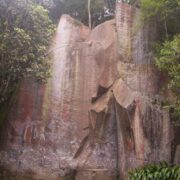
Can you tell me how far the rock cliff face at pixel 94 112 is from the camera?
60.8 ft

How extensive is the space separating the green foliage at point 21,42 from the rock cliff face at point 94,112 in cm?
242

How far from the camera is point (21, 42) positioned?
1596 cm

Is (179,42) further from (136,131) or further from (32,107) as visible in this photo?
(32,107)

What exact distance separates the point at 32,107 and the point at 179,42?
24.7ft

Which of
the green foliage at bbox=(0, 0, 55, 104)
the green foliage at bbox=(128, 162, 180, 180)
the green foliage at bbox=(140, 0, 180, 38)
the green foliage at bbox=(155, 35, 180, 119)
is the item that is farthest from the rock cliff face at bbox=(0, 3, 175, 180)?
the green foliage at bbox=(128, 162, 180, 180)

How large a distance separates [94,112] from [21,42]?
18.4ft

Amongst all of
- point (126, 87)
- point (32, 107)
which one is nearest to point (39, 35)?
point (32, 107)

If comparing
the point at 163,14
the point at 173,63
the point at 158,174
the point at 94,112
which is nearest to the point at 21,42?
the point at 94,112

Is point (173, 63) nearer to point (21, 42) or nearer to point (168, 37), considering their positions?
point (168, 37)

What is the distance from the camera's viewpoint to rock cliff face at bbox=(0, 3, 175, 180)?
18.5m

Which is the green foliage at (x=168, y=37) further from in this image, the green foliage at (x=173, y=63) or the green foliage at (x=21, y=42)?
the green foliage at (x=21, y=42)

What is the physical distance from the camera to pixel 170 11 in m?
19.8

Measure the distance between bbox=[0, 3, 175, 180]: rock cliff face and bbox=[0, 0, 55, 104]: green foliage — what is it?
242cm

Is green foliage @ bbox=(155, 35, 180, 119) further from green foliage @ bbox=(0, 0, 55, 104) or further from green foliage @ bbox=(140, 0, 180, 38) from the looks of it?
green foliage @ bbox=(0, 0, 55, 104)
